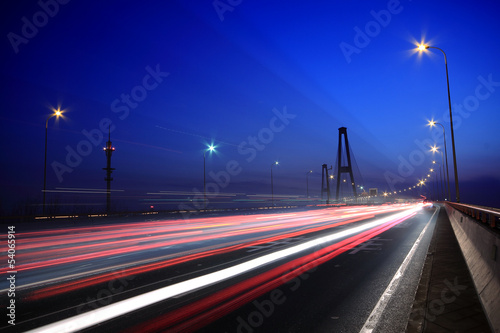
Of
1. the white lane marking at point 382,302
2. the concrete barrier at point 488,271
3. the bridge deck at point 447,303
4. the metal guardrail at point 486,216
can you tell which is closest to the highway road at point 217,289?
the white lane marking at point 382,302

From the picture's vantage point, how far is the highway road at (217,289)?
176 inches

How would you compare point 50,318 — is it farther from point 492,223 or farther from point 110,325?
point 492,223

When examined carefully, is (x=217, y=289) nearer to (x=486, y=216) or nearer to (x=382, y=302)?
(x=382, y=302)

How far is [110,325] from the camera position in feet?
14.4

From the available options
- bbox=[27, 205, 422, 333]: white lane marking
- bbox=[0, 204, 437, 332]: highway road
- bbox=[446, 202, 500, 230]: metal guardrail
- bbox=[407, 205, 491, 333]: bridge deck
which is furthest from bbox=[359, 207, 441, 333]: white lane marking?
bbox=[27, 205, 422, 333]: white lane marking

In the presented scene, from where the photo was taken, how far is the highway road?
4473mm

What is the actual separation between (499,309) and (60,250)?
1182cm

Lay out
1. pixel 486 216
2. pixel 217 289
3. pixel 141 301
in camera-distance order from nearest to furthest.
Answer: pixel 141 301
pixel 217 289
pixel 486 216

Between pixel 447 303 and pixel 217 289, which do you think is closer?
pixel 447 303

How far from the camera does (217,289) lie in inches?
238

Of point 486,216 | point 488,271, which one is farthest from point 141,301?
point 486,216

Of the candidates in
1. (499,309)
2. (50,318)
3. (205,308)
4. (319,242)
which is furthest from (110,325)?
(319,242)

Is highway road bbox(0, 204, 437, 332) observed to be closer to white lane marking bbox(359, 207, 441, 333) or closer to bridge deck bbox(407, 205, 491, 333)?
white lane marking bbox(359, 207, 441, 333)

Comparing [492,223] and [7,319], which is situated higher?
[492,223]
